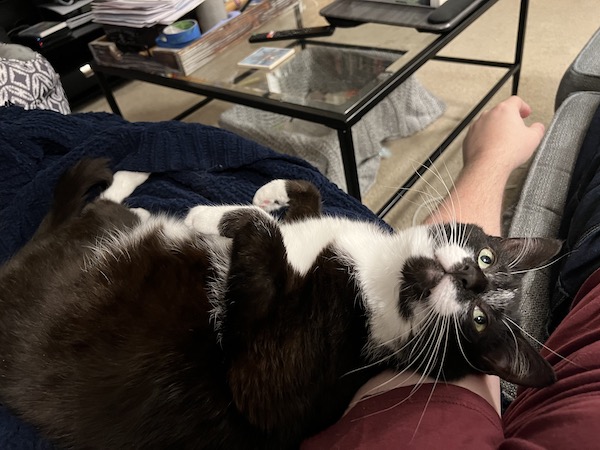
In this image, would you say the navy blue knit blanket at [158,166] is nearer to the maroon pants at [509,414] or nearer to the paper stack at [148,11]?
the maroon pants at [509,414]

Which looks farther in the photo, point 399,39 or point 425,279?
point 399,39

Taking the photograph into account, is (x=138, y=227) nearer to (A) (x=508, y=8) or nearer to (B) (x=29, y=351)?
(B) (x=29, y=351)

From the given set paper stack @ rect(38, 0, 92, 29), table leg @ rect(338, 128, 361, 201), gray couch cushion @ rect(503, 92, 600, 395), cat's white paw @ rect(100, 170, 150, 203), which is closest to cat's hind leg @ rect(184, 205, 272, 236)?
cat's white paw @ rect(100, 170, 150, 203)

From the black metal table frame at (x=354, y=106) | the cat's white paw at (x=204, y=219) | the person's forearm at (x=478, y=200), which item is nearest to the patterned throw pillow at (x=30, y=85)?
the black metal table frame at (x=354, y=106)

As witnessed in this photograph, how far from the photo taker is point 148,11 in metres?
1.61

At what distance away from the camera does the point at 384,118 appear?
2.06m

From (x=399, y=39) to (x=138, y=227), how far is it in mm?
1081

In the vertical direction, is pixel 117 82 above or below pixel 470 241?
below

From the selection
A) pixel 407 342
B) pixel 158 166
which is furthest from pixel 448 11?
pixel 407 342

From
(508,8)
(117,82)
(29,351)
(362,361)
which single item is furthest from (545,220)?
(117,82)

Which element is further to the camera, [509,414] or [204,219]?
[204,219]

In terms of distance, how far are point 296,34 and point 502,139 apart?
2.84 feet

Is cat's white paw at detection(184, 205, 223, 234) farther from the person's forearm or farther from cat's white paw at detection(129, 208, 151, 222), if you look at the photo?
the person's forearm

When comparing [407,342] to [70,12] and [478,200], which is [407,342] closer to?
[478,200]
